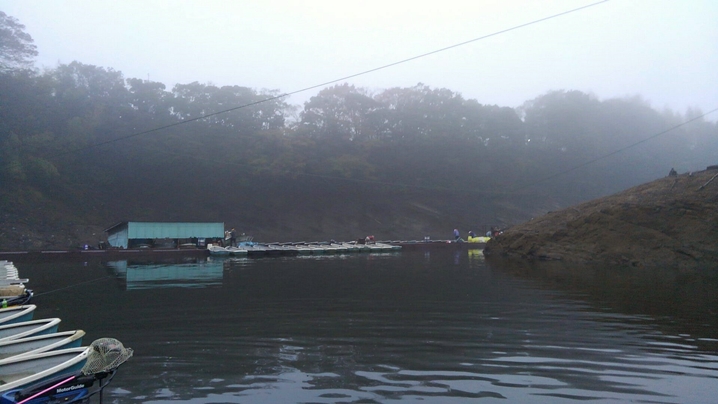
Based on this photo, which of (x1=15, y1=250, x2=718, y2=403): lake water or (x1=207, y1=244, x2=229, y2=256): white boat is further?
(x1=207, y1=244, x2=229, y2=256): white boat

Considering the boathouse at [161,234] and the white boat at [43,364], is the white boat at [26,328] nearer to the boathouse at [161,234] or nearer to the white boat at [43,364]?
the white boat at [43,364]

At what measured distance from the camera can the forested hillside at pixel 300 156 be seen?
45125 millimetres

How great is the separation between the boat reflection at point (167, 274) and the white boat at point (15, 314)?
260 inches

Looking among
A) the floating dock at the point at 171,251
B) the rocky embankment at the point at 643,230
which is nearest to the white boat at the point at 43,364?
the rocky embankment at the point at 643,230

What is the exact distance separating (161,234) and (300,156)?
29658 mm

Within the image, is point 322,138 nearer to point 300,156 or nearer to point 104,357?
point 300,156

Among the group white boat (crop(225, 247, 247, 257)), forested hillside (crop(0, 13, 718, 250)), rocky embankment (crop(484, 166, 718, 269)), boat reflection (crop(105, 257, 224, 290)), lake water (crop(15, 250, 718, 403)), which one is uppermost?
forested hillside (crop(0, 13, 718, 250))

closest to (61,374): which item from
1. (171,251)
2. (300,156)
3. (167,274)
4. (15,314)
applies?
(15,314)

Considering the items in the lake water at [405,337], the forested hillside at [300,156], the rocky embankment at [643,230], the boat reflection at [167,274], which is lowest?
the lake water at [405,337]

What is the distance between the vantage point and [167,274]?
2008 cm

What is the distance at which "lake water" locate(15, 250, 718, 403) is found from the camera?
623 cm

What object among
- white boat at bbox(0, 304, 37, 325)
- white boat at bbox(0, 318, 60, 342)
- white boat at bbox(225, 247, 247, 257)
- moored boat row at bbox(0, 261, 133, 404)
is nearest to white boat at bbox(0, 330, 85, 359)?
moored boat row at bbox(0, 261, 133, 404)

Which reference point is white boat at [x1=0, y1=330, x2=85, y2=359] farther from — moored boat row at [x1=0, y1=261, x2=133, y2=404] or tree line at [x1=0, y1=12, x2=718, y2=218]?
tree line at [x1=0, y1=12, x2=718, y2=218]

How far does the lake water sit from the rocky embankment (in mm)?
4224
